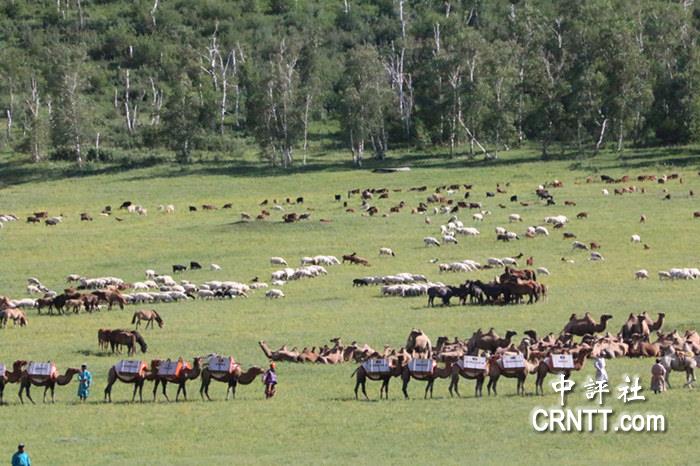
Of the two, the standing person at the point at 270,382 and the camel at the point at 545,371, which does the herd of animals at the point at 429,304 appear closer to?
the camel at the point at 545,371

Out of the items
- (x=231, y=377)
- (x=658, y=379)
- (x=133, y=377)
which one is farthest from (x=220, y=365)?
(x=658, y=379)

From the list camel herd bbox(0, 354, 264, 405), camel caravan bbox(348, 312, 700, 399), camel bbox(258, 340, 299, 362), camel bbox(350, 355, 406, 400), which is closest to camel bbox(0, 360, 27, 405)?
camel herd bbox(0, 354, 264, 405)

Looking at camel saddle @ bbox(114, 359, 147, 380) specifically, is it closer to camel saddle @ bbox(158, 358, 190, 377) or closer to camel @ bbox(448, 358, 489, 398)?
camel saddle @ bbox(158, 358, 190, 377)

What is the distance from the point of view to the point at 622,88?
333ft

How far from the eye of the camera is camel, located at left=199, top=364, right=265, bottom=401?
31812 millimetres

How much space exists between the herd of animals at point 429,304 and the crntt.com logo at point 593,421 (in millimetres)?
2963

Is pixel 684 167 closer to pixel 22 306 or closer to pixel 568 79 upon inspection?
pixel 568 79

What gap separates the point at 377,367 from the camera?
31.5 metres

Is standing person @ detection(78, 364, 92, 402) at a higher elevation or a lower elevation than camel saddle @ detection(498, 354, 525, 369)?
lower

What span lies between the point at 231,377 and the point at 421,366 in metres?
4.35

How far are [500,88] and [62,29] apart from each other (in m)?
63.2

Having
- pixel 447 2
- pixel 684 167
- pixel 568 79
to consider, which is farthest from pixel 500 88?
pixel 447 2

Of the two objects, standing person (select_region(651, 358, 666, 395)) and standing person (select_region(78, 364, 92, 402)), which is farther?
standing person (select_region(78, 364, 92, 402))

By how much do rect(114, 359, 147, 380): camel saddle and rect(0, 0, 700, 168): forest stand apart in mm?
70462
